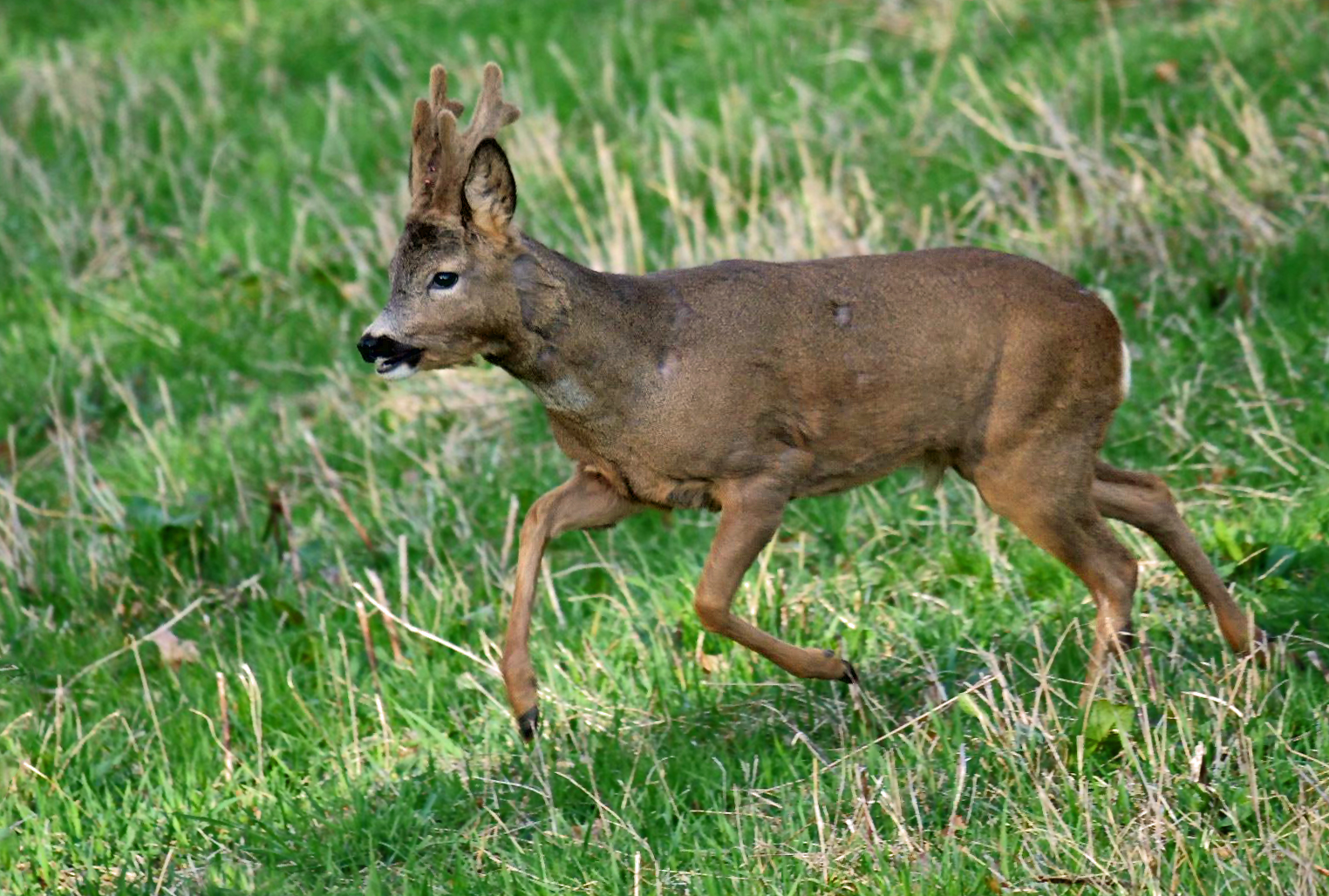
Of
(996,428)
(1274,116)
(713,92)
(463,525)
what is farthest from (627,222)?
(996,428)

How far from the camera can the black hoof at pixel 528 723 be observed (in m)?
5.26

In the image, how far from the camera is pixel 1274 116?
29.0 ft

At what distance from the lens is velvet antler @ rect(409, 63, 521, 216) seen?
4980 mm

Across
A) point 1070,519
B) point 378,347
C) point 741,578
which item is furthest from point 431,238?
point 1070,519

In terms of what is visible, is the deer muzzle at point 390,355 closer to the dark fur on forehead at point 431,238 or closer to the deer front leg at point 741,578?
the dark fur on forehead at point 431,238

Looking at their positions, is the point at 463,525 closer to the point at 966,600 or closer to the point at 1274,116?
the point at 966,600

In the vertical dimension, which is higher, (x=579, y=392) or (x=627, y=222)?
(x=579, y=392)

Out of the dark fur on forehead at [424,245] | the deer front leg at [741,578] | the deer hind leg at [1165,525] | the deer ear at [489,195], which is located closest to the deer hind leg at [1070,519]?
the deer hind leg at [1165,525]

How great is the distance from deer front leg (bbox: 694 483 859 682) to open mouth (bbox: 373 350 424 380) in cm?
100

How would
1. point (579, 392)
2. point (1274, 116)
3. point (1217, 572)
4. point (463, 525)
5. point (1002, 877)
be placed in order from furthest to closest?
1. point (1274, 116)
2. point (463, 525)
3. point (1217, 572)
4. point (579, 392)
5. point (1002, 877)

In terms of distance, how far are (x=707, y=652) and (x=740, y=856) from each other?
4.45 ft

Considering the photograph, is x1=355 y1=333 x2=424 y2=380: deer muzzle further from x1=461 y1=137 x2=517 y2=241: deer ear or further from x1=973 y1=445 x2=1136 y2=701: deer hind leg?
x1=973 y1=445 x2=1136 y2=701: deer hind leg

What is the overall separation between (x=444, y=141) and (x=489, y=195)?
20cm

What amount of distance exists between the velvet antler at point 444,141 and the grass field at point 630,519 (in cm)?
163
